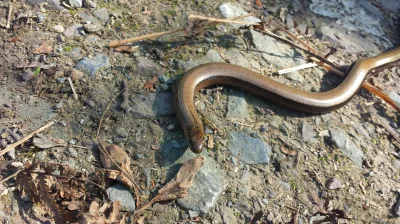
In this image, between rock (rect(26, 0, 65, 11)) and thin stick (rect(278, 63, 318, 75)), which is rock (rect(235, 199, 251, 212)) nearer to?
thin stick (rect(278, 63, 318, 75))

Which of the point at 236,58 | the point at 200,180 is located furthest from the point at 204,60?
the point at 200,180

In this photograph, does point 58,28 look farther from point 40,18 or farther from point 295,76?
point 295,76

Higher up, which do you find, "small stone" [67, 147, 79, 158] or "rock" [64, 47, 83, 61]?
"rock" [64, 47, 83, 61]

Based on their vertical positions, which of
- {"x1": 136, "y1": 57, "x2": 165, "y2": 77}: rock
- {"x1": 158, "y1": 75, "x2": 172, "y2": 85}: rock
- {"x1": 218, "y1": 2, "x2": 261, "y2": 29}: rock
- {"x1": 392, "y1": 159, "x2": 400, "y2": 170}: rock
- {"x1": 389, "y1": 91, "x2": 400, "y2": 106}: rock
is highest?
{"x1": 218, "y1": 2, "x2": 261, "y2": 29}: rock

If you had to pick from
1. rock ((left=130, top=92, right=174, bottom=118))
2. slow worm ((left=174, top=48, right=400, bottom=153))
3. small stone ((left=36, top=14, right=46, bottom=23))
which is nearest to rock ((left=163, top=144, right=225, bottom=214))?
slow worm ((left=174, top=48, right=400, bottom=153))

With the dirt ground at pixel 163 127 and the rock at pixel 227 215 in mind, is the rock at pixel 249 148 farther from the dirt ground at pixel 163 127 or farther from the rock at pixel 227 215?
the rock at pixel 227 215

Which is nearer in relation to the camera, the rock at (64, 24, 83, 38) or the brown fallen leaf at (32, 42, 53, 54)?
the brown fallen leaf at (32, 42, 53, 54)
